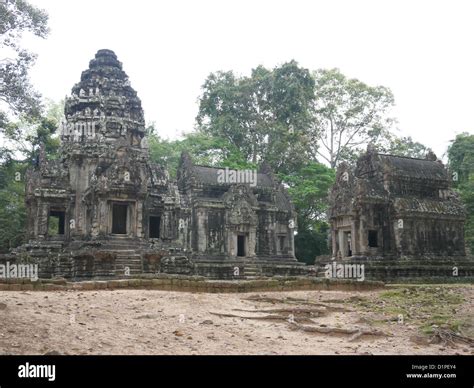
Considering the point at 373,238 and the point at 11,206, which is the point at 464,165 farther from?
the point at 11,206

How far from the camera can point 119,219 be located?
91.5ft

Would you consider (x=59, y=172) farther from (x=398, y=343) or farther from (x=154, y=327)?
(x=398, y=343)

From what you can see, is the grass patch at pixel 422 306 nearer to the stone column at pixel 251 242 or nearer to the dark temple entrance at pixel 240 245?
the stone column at pixel 251 242

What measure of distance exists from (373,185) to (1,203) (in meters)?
24.9

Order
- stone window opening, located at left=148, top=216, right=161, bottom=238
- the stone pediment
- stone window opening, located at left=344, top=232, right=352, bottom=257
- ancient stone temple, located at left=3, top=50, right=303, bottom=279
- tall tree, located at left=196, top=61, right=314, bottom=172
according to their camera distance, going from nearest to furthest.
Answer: ancient stone temple, located at left=3, top=50, right=303, bottom=279, stone window opening, located at left=344, top=232, right=352, bottom=257, stone window opening, located at left=148, top=216, right=161, bottom=238, the stone pediment, tall tree, located at left=196, top=61, right=314, bottom=172

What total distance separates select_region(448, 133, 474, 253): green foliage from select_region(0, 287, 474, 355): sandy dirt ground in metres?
27.6

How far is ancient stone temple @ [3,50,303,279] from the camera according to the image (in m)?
26.0

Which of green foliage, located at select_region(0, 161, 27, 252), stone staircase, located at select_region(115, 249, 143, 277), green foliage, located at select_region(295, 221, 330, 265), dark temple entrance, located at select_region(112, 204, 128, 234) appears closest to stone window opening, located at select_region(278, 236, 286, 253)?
green foliage, located at select_region(295, 221, 330, 265)

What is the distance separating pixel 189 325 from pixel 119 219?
17702mm

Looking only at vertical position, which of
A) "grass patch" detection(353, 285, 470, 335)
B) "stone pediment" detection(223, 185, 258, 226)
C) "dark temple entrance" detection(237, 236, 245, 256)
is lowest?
"grass patch" detection(353, 285, 470, 335)

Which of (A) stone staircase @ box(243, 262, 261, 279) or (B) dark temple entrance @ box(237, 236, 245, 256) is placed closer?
(A) stone staircase @ box(243, 262, 261, 279)

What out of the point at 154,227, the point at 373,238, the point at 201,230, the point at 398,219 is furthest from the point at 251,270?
the point at 398,219

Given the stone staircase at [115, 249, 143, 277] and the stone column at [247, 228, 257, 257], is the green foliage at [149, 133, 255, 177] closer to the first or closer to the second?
the stone column at [247, 228, 257, 257]
